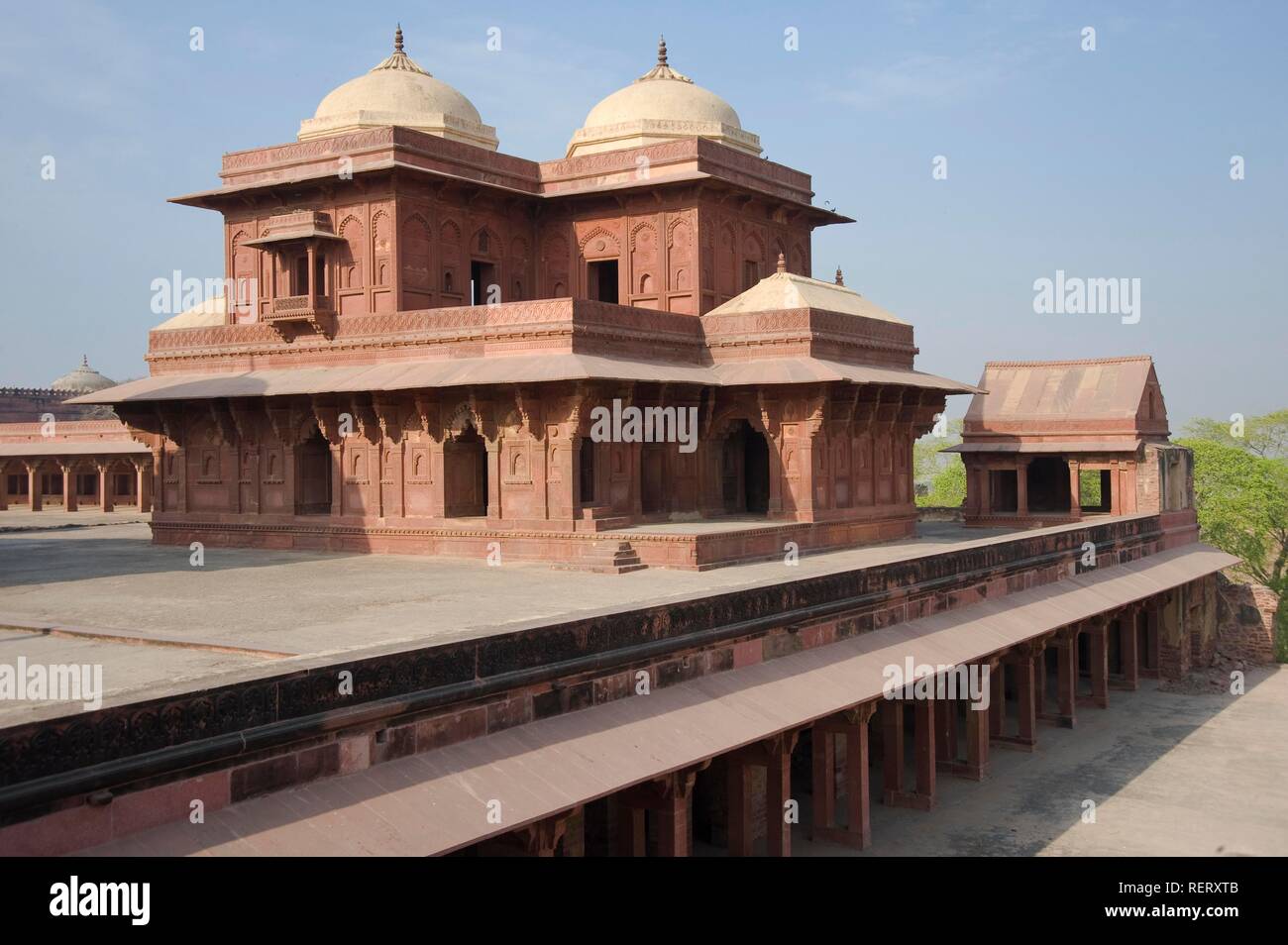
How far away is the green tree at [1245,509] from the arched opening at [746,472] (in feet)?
54.0

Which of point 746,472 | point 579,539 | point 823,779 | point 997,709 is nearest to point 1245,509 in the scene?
point 746,472

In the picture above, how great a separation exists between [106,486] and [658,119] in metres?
25.7

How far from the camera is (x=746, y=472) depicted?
992 inches

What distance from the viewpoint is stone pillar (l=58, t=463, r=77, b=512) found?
4216 centimetres

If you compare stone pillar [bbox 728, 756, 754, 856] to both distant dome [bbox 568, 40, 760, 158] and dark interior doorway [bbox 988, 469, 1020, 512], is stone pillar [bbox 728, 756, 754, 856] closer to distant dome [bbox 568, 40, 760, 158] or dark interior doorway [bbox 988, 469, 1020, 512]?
distant dome [bbox 568, 40, 760, 158]

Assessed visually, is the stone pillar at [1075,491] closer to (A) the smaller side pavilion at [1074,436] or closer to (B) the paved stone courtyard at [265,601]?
(A) the smaller side pavilion at [1074,436]

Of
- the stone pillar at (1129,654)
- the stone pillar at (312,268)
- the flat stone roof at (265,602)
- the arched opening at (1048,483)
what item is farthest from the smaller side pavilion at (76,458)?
the stone pillar at (1129,654)

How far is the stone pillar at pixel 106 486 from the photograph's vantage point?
4172 centimetres

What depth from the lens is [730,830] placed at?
434 inches

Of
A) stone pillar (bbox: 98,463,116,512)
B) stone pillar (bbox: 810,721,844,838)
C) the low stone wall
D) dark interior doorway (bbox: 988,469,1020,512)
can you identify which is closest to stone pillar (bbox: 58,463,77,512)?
stone pillar (bbox: 98,463,116,512)

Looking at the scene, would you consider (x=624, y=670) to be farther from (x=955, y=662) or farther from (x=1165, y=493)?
(x=1165, y=493)

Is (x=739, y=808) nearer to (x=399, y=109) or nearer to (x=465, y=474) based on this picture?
(x=465, y=474)
